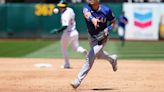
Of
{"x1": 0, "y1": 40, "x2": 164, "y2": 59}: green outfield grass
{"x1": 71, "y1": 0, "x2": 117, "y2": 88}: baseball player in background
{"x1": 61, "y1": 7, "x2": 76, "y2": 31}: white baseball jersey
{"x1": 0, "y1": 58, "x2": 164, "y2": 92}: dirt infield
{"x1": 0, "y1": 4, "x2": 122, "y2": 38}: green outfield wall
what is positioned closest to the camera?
{"x1": 71, "y1": 0, "x2": 117, "y2": 88}: baseball player in background

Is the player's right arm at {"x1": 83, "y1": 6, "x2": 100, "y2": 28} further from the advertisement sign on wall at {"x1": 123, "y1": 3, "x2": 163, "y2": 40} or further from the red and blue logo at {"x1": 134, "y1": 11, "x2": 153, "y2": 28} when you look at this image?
the red and blue logo at {"x1": 134, "y1": 11, "x2": 153, "y2": 28}

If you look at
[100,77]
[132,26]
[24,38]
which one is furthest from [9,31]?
[100,77]

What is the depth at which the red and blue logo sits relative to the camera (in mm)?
37844

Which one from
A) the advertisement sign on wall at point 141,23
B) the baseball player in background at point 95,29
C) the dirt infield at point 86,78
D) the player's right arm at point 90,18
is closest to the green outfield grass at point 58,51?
the dirt infield at point 86,78

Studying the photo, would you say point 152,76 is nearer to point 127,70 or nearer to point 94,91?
point 127,70

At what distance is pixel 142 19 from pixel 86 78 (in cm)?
2404

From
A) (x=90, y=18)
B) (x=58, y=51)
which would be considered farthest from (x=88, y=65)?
(x=58, y=51)

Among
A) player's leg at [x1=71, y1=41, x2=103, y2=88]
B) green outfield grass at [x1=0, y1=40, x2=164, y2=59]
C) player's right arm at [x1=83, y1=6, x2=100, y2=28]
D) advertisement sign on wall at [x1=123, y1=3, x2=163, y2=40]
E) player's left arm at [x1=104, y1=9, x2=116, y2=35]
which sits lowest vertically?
advertisement sign on wall at [x1=123, y1=3, x2=163, y2=40]

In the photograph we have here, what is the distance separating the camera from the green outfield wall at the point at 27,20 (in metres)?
38.9

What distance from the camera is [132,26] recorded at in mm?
37812

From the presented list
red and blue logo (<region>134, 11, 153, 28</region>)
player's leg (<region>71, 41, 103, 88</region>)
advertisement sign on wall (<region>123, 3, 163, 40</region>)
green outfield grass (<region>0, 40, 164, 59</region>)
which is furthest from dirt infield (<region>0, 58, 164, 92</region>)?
red and blue logo (<region>134, 11, 153, 28</region>)

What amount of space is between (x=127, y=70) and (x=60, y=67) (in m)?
2.33

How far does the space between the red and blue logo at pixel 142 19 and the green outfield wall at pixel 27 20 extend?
5.27 ft

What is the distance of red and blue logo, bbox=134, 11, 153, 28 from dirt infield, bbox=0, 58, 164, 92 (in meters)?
19.5
